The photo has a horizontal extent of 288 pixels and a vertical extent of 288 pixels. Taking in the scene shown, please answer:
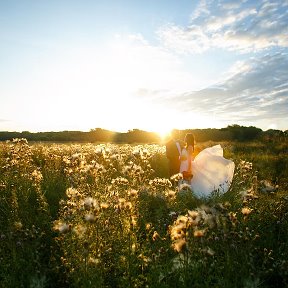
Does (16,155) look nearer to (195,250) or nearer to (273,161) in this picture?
(195,250)

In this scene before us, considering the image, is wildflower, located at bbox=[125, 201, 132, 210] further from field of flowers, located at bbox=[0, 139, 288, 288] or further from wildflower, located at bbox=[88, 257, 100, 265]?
wildflower, located at bbox=[88, 257, 100, 265]

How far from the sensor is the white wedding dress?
43.3ft

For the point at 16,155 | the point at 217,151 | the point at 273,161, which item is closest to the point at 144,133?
the point at 273,161

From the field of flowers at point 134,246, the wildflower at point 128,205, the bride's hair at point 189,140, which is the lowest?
the field of flowers at point 134,246

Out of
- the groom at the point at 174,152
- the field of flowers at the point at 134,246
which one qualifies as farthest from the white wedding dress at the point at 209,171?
the field of flowers at the point at 134,246

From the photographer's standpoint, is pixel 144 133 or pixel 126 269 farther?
pixel 144 133

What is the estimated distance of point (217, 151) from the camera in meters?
15.0

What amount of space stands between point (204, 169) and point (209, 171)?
25 centimetres

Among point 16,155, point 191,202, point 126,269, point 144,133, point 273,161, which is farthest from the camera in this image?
point 144,133

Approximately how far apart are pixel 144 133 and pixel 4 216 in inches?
1820

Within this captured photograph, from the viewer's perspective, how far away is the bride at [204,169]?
528 inches

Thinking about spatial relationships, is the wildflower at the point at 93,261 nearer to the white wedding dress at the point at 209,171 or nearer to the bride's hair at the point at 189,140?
the white wedding dress at the point at 209,171

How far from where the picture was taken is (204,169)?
14.2 metres

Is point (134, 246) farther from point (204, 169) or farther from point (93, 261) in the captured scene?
point (204, 169)
